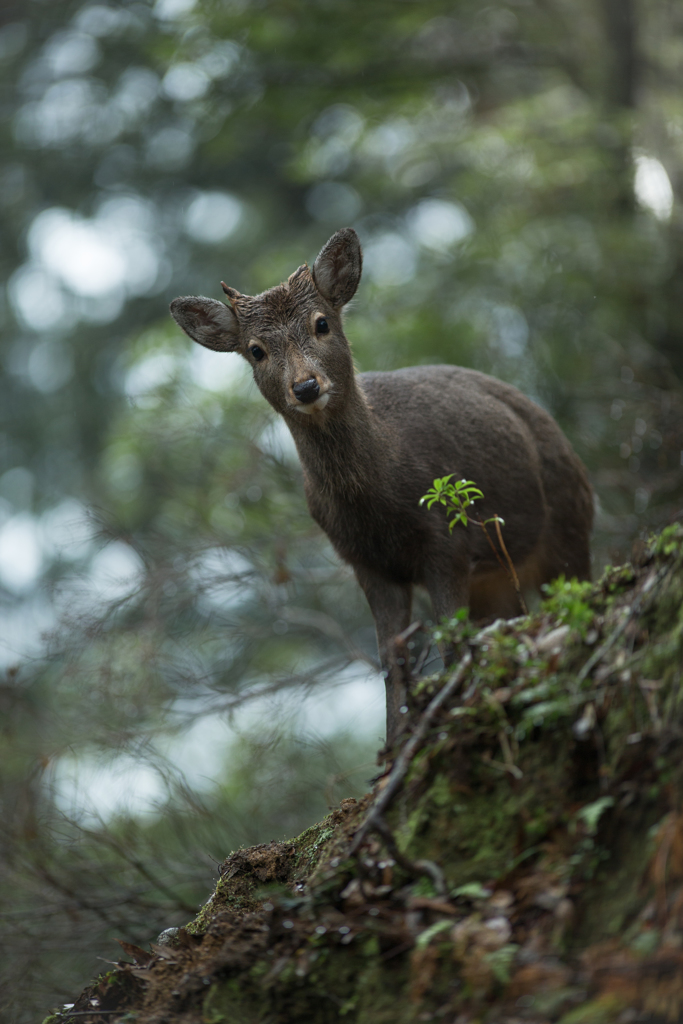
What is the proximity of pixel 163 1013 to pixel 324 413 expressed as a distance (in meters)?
3.06

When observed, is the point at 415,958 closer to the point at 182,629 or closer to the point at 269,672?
the point at 269,672

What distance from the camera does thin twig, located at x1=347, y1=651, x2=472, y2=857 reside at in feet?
9.05

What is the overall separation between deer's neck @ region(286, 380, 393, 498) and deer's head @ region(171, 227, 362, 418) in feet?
0.26

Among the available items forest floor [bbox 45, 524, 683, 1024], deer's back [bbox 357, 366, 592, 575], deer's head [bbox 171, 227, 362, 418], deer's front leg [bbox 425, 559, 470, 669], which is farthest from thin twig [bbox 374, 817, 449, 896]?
deer's head [bbox 171, 227, 362, 418]

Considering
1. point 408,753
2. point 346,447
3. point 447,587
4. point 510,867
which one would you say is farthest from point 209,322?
point 510,867

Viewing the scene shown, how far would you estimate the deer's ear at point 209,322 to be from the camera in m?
5.57

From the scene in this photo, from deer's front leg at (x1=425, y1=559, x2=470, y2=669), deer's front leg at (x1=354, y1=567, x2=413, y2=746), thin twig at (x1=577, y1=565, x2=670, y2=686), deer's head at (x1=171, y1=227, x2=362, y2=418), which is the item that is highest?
deer's head at (x1=171, y1=227, x2=362, y2=418)

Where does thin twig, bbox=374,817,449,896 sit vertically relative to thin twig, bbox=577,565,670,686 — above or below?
below

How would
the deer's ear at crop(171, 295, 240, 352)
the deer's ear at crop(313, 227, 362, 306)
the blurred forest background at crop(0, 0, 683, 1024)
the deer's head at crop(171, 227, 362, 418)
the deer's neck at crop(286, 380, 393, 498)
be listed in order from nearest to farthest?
the deer's head at crop(171, 227, 362, 418) < the deer's neck at crop(286, 380, 393, 498) < the deer's ear at crop(313, 227, 362, 306) < the deer's ear at crop(171, 295, 240, 352) < the blurred forest background at crop(0, 0, 683, 1024)

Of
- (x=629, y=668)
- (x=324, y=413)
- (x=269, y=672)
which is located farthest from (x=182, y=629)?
(x=629, y=668)

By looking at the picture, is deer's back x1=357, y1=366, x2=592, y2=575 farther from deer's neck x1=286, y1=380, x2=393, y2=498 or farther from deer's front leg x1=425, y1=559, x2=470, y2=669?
deer's front leg x1=425, y1=559, x2=470, y2=669

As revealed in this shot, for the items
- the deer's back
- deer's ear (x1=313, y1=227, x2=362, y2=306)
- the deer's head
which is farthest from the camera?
deer's ear (x1=313, y1=227, x2=362, y2=306)

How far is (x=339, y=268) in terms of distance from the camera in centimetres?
552

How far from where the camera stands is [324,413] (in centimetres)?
519
